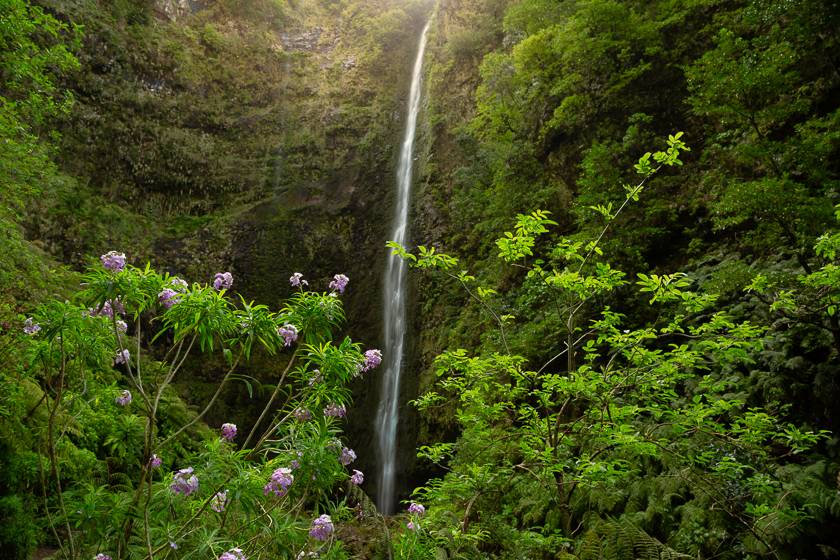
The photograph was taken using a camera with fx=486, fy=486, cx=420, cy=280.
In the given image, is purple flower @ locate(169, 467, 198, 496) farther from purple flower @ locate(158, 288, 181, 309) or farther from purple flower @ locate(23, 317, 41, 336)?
purple flower @ locate(23, 317, 41, 336)

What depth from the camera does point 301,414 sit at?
3590 mm

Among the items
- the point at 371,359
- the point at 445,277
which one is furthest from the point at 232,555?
the point at 445,277

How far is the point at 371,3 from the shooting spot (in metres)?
23.0

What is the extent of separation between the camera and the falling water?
38.1 ft

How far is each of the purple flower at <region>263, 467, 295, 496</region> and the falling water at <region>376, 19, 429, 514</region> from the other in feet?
29.0

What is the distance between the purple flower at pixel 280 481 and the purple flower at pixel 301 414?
513 millimetres

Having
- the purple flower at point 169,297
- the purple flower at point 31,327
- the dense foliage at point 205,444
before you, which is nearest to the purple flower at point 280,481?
the dense foliage at point 205,444

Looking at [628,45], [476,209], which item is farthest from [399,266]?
[628,45]

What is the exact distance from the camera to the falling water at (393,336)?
11609mm

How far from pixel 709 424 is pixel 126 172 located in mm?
17527

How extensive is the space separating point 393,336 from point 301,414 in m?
10.0

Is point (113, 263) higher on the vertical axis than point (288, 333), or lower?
higher

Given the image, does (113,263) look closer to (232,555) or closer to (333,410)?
(333,410)

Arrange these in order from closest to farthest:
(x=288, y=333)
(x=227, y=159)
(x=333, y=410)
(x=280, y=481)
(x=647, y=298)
Answer: (x=280, y=481), (x=288, y=333), (x=333, y=410), (x=647, y=298), (x=227, y=159)
